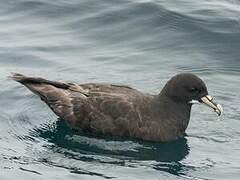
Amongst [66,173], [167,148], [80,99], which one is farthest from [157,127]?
[66,173]

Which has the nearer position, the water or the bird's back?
the water

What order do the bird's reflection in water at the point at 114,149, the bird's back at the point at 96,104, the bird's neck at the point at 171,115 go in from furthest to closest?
1. the bird's neck at the point at 171,115
2. the bird's back at the point at 96,104
3. the bird's reflection in water at the point at 114,149

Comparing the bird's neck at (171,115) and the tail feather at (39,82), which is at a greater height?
the tail feather at (39,82)

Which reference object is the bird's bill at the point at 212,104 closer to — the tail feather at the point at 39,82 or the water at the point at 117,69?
the water at the point at 117,69

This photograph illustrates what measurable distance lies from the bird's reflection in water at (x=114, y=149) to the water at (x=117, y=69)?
0.04ft

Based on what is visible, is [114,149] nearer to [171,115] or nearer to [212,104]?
[171,115]

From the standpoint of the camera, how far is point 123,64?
13742 millimetres

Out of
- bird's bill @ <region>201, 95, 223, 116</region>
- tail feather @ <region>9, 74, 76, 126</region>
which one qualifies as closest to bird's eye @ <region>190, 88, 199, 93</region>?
bird's bill @ <region>201, 95, 223, 116</region>

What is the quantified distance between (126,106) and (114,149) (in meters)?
0.61

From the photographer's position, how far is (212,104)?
36.5 feet

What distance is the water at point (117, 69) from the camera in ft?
33.1

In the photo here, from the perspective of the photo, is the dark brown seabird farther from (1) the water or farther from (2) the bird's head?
(1) the water

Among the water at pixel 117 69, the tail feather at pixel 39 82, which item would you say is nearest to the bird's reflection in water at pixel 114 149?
the water at pixel 117 69

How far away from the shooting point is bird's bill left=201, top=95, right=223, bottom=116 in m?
11.0
